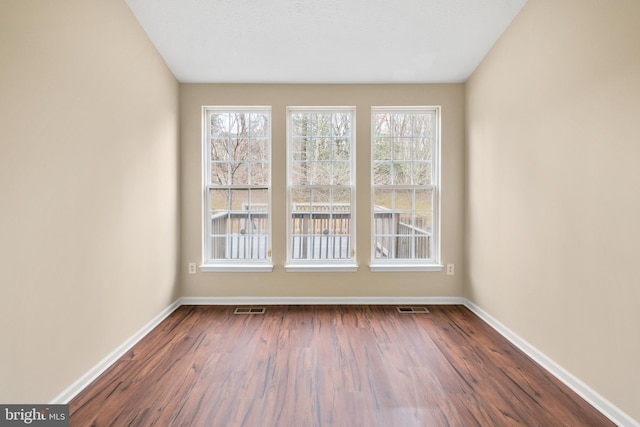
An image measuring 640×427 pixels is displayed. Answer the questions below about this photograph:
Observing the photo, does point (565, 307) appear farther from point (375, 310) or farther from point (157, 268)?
point (157, 268)

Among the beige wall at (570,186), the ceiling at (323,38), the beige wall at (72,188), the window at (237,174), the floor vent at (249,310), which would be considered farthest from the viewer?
the window at (237,174)

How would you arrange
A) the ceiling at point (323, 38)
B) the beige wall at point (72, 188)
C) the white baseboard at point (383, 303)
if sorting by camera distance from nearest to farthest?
1. the beige wall at point (72, 188)
2. the white baseboard at point (383, 303)
3. the ceiling at point (323, 38)

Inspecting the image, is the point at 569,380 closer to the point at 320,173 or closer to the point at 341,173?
the point at 341,173

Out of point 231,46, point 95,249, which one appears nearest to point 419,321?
point 95,249

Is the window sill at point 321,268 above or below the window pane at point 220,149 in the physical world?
below

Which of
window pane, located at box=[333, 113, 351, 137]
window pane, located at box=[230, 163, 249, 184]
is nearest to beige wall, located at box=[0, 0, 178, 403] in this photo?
window pane, located at box=[230, 163, 249, 184]

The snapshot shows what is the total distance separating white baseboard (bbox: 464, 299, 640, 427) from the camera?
161cm

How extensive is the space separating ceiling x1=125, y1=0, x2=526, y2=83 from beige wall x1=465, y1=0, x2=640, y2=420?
366mm

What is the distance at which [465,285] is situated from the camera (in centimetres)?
334

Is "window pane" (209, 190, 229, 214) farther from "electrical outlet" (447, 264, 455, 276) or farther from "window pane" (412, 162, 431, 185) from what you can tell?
"electrical outlet" (447, 264, 455, 276)

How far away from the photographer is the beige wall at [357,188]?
331cm

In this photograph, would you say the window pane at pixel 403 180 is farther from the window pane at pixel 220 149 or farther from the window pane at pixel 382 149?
the window pane at pixel 220 149

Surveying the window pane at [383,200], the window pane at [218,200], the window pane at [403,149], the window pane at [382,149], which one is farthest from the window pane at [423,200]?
the window pane at [218,200]

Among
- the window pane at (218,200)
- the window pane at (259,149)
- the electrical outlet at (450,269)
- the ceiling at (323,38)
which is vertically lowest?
the electrical outlet at (450,269)
